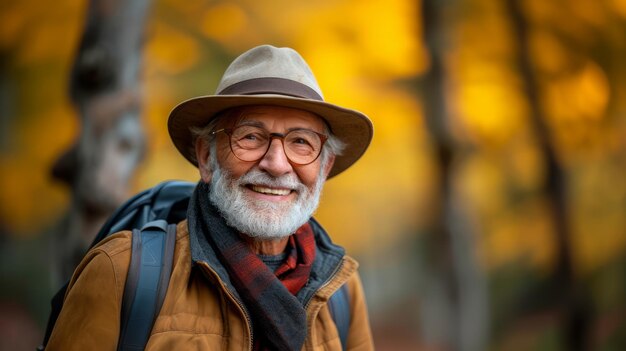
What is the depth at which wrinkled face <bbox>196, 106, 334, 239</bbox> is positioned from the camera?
6.70ft

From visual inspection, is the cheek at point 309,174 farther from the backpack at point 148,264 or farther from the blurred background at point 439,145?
the blurred background at point 439,145

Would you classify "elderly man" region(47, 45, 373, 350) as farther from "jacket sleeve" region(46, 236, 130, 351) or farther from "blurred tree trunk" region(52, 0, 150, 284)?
"blurred tree trunk" region(52, 0, 150, 284)

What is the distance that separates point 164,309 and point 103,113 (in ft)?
6.31

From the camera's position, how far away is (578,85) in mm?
7602

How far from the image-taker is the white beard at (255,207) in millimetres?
2049

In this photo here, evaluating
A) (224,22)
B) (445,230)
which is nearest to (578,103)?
(445,230)

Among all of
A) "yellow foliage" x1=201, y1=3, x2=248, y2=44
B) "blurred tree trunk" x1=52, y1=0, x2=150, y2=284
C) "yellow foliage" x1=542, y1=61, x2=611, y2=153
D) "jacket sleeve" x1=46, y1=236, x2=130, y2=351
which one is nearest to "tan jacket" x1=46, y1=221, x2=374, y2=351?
"jacket sleeve" x1=46, y1=236, x2=130, y2=351

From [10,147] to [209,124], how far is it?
427 centimetres

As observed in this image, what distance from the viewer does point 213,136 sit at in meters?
2.16

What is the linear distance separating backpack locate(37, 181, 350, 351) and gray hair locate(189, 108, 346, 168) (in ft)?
0.75

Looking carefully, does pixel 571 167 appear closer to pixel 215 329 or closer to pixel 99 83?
pixel 99 83

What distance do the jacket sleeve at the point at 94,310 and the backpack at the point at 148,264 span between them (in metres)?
0.03

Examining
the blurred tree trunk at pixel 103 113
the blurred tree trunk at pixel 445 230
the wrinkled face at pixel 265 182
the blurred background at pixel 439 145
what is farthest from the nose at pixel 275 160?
the blurred tree trunk at pixel 445 230

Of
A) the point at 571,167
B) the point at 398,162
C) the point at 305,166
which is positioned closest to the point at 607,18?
the point at 571,167
